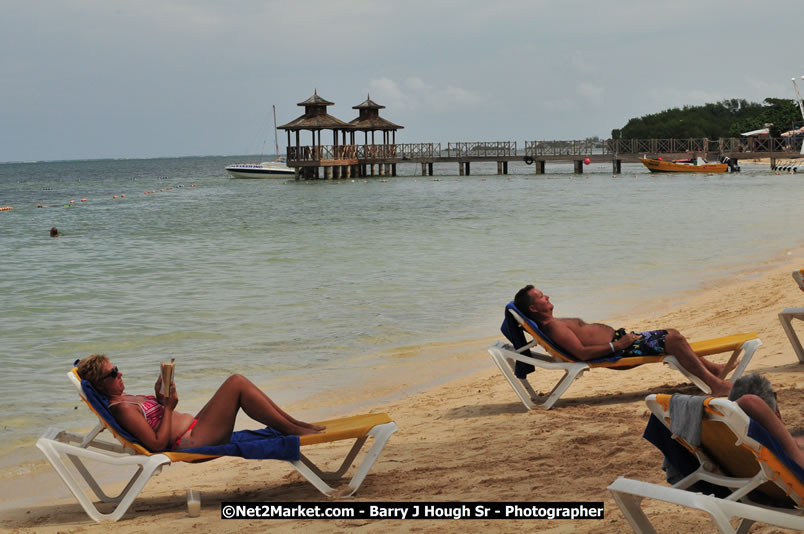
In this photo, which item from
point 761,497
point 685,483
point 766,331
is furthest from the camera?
point 766,331

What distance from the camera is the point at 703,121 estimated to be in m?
98.1

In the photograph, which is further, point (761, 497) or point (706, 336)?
point (706, 336)

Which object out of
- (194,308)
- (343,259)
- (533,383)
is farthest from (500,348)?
(343,259)

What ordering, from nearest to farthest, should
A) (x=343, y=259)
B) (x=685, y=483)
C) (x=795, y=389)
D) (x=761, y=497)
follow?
(x=761, y=497), (x=685, y=483), (x=795, y=389), (x=343, y=259)

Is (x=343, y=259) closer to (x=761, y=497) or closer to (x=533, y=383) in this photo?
(x=533, y=383)

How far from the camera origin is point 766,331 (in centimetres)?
758

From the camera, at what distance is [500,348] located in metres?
5.80

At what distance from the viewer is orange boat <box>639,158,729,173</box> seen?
53.0 metres

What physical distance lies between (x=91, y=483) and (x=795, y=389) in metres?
4.05

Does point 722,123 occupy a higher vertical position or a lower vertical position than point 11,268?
higher

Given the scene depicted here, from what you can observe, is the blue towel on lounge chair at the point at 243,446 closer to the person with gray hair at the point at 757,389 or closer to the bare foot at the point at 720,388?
the person with gray hair at the point at 757,389

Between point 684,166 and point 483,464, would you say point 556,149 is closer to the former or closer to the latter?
point 684,166

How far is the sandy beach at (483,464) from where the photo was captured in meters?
3.89

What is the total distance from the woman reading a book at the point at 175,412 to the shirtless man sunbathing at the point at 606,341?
1881 millimetres
